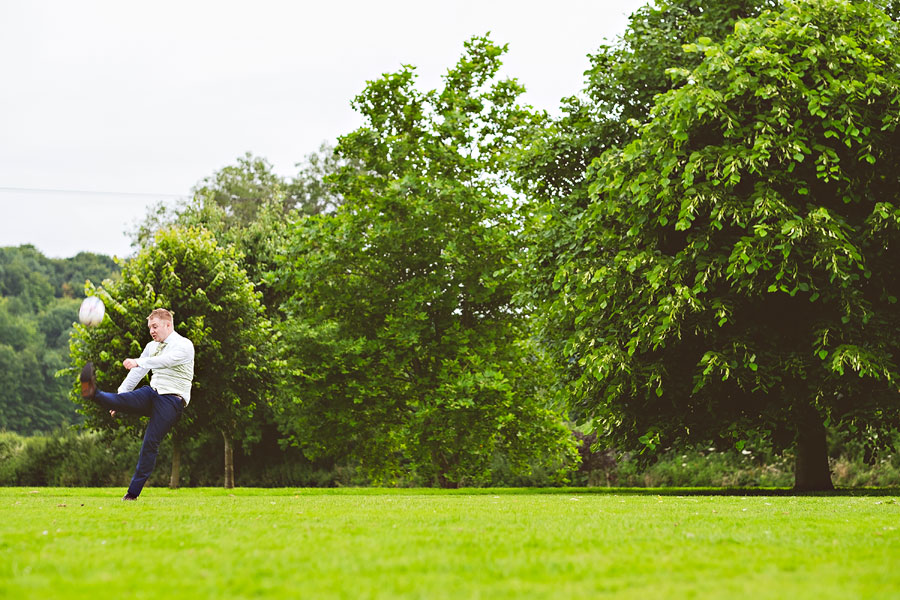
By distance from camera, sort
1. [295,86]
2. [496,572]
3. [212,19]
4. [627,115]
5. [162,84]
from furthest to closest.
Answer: [295,86] → [162,84] → [212,19] → [627,115] → [496,572]

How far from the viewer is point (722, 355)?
590 inches

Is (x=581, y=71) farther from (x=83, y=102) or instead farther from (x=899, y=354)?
(x=83, y=102)

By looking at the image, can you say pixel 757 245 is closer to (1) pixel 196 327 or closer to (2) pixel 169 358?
(2) pixel 169 358

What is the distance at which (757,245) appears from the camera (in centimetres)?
1418

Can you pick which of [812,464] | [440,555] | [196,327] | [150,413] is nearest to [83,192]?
[196,327]

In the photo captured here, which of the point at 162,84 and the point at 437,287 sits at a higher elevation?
the point at 162,84

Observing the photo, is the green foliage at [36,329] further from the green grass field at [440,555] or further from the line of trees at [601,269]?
the green grass field at [440,555]

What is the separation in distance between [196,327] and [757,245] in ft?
43.4

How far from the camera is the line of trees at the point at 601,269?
48.2 ft

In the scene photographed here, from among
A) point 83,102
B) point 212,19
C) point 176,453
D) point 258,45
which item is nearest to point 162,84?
point 83,102

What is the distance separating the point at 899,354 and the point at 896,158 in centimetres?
354

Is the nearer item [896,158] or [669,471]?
[896,158]

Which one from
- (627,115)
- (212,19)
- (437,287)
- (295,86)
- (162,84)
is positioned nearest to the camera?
(627,115)

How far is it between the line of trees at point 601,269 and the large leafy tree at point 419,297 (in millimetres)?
82
